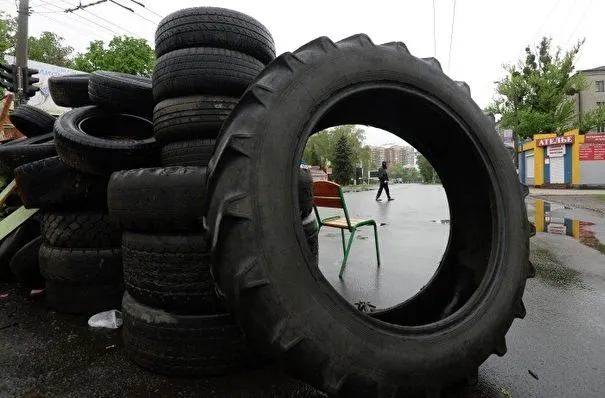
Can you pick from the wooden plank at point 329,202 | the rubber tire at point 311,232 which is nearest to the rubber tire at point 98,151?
the rubber tire at point 311,232

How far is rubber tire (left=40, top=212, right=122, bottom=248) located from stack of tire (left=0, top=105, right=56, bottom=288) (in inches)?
28.0

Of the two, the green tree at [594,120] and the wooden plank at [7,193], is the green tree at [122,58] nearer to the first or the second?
the wooden plank at [7,193]

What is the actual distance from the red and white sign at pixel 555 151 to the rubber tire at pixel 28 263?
3224 centimetres

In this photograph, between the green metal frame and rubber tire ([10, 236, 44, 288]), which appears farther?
the green metal frame

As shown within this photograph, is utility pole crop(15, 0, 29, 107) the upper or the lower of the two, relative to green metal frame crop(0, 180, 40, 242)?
upper

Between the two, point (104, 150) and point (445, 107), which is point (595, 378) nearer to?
point (445, 107)

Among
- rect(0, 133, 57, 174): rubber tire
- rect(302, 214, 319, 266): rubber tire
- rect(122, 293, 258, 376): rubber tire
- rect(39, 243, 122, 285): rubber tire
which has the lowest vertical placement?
rect(122, 293, 258, 376): rubber tire

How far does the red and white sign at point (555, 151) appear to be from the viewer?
2769cm

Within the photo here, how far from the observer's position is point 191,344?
1.95m

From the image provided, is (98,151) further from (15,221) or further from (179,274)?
(15,221)

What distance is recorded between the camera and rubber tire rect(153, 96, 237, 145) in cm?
238

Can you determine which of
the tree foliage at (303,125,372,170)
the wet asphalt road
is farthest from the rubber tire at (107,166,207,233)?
the tree foliage at (303,125,372,170)

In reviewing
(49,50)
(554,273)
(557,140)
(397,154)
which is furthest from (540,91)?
(397,154)

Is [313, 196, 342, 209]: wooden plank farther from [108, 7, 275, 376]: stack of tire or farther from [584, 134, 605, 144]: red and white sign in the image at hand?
[584, 134, 605, 144]: red and white sign
